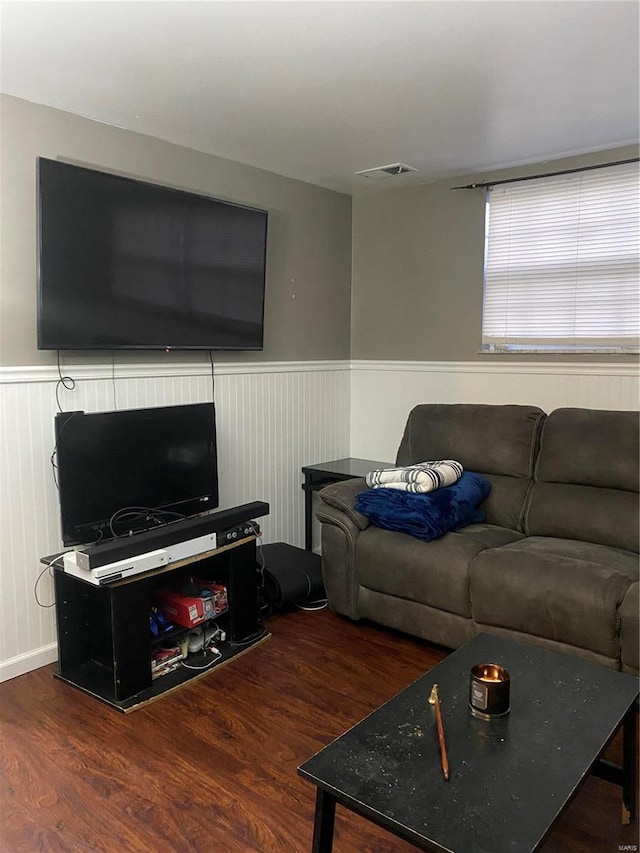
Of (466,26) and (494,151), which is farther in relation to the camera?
(494,151)

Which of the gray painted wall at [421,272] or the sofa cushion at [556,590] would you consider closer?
the sofa cushion at [556,590]

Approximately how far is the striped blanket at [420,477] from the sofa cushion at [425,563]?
Answer: 0.21 metres

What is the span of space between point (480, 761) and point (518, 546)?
1.42 meters

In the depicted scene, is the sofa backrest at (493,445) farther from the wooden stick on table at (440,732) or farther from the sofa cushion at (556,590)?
the wooden stick on table at (440,732)

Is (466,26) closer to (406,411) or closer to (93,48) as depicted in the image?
(93,48)

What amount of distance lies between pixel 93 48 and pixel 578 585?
247 centimetres

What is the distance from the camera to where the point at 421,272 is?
398cm

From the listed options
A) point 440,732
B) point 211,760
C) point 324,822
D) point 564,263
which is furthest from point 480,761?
point 564,263

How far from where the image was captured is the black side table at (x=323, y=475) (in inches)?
149

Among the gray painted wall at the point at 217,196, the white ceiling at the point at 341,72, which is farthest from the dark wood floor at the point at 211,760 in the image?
the white ceiling at the point at 341,72

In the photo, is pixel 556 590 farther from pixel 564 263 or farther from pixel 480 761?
pixel 564 263

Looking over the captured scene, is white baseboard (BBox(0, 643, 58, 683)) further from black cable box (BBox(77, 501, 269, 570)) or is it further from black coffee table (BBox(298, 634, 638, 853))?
black coffee table (BBox(298, 634, 638, 853))

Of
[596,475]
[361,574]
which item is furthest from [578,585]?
[361,574]

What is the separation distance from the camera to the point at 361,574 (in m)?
3.07
